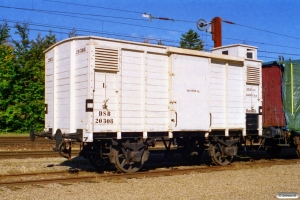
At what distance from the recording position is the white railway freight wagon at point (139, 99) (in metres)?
11.3

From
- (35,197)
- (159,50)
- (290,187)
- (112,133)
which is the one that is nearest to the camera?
(35,197)

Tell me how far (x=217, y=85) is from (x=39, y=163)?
671cm

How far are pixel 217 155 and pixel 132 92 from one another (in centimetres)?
443

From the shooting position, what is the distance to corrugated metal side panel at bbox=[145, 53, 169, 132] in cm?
1224

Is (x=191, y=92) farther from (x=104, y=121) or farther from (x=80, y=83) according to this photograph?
(x=80, y=83)

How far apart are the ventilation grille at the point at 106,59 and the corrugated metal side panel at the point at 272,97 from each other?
7999mm

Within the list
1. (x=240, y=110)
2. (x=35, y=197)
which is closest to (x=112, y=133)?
(x=35, y=197)

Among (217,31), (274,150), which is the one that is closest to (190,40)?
(217,31)

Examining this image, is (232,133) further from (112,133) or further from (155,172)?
(112,133)

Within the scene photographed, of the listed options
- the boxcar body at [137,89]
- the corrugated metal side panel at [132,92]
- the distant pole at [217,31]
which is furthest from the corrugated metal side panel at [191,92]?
the distant pole at [217,31]

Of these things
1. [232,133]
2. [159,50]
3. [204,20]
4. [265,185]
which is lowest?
[265,185]

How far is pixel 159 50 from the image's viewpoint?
1256 cm

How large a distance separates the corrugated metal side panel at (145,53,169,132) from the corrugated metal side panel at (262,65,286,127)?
19.6 feet

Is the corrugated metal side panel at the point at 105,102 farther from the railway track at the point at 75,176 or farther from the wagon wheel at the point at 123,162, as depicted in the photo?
the railway track at the point at 75,176
